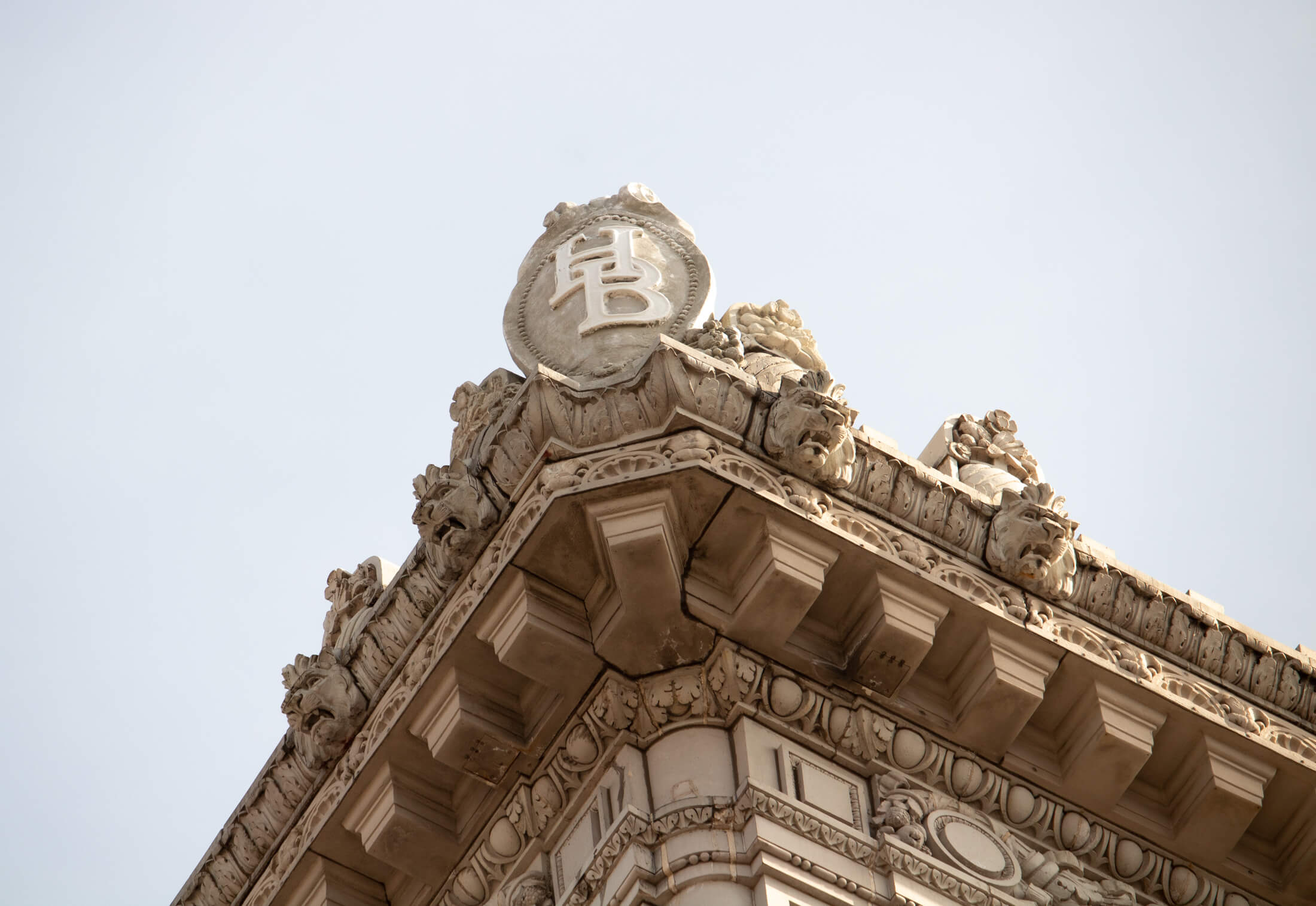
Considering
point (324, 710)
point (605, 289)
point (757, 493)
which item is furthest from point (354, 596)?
point (757, 493)

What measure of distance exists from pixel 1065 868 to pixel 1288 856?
54.8 inches

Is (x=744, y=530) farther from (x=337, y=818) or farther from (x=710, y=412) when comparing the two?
(x=337, y=818)

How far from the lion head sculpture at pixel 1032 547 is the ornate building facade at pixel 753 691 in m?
0.02

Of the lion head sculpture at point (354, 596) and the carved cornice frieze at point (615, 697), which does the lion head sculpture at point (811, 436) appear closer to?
the carved cornice frieze at point (615, 697)

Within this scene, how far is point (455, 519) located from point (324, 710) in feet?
4.37

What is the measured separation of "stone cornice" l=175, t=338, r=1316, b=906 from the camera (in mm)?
10969

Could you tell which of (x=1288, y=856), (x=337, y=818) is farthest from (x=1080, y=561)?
(x=337, y=818)

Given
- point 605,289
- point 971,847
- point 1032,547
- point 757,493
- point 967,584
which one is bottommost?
point 971,847

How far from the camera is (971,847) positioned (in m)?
10.9

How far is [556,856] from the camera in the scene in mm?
11047

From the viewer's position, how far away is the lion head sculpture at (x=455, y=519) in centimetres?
1124

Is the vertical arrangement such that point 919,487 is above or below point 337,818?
above

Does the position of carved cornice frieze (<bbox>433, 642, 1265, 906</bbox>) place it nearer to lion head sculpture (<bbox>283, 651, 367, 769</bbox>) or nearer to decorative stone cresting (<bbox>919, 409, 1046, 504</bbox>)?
lion head sculpture (<bbox>283, 651, 367, 769</bbox>)

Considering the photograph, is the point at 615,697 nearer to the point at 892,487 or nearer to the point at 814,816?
the point at 814,816
